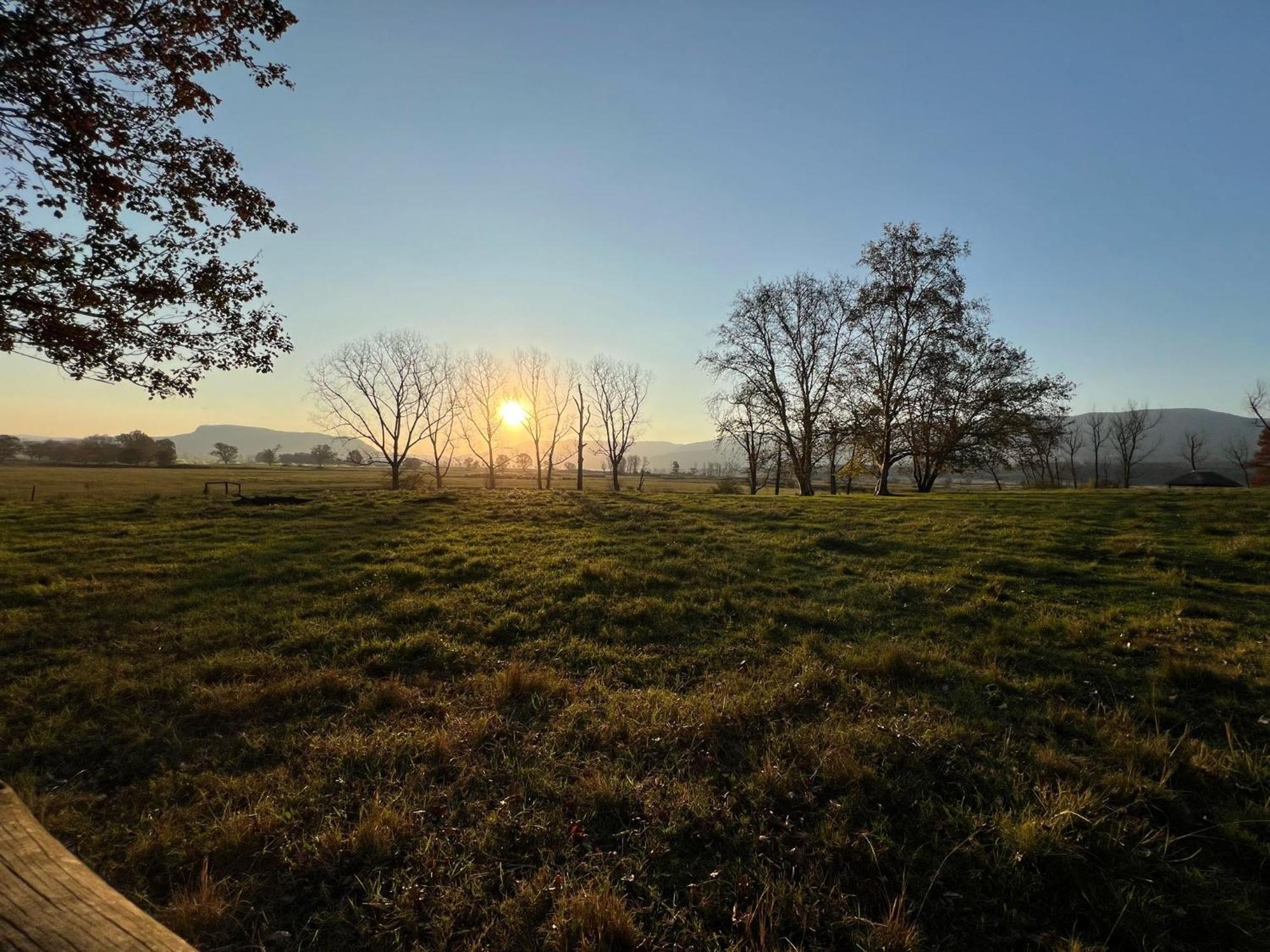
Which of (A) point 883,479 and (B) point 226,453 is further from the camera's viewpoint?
(B) point 226,453

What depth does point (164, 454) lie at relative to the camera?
11206 cm

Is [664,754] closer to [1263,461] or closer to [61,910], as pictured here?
[61,910]

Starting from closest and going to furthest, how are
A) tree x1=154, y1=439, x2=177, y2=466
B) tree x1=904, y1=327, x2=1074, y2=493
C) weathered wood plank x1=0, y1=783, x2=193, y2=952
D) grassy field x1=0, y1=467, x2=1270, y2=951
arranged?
weathered wood plank x1=0, y1=783, x2=193, y2=952 → grassy field x1=0, y1=467, x2=1270, y2=951 → tree x1=904, y1=327, x2=1074, y2=493 → tree x1=154, y1=439, x2=177, y2=466

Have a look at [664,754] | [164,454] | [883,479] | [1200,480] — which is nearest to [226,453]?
[164,454]

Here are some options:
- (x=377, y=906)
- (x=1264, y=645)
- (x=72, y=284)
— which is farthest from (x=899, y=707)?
(x=72, y=284)

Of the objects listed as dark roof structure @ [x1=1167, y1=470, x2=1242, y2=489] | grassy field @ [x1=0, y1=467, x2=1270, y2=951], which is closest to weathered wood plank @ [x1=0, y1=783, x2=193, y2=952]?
grassy field @ [x1=0, y1=467, x2=1270, y2=951]

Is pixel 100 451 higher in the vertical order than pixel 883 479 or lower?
higher

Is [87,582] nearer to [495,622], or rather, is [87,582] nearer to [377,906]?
[495,622]

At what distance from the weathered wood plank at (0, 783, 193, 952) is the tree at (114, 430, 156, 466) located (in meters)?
137

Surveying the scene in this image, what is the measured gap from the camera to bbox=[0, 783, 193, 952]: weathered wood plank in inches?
51.6

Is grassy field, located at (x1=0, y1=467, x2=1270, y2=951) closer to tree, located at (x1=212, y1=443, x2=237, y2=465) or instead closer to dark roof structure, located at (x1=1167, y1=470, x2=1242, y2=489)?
dark roof structure, located at (x1=1167, y1=470, x2=1242, y2=489)

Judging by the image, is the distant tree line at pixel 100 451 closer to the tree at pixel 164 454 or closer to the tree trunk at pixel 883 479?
the tree at pixel 164 454

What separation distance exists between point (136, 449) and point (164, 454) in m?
4.42

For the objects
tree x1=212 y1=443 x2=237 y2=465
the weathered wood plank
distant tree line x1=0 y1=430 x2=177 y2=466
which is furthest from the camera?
tree x1=212 y1=443 x2=237 y2=465
